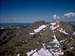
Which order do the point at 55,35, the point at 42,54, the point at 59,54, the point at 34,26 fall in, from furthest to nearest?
the point at 34,26
the point at 55,35
the point at 59,54
the point at 42,54

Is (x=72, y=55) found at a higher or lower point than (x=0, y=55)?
higher

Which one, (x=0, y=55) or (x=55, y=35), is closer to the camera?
(x=0, y=55)

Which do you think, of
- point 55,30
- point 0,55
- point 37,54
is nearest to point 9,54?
point 0,55

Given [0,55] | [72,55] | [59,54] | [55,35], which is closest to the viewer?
[72,55]

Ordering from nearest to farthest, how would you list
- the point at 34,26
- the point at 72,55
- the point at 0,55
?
the point at 72,55
the point at 0,55
the point at 34,26

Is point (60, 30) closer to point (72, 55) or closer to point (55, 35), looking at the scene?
point (55, 35)

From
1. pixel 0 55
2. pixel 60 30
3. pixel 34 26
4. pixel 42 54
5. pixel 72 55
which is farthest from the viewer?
pixel 34 26

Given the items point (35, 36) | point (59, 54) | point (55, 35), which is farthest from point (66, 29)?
point (59, 54)

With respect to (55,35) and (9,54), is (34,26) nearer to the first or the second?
(55,35)

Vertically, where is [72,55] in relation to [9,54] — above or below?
above

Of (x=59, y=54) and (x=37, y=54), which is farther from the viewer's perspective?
(x=59, y=54)
